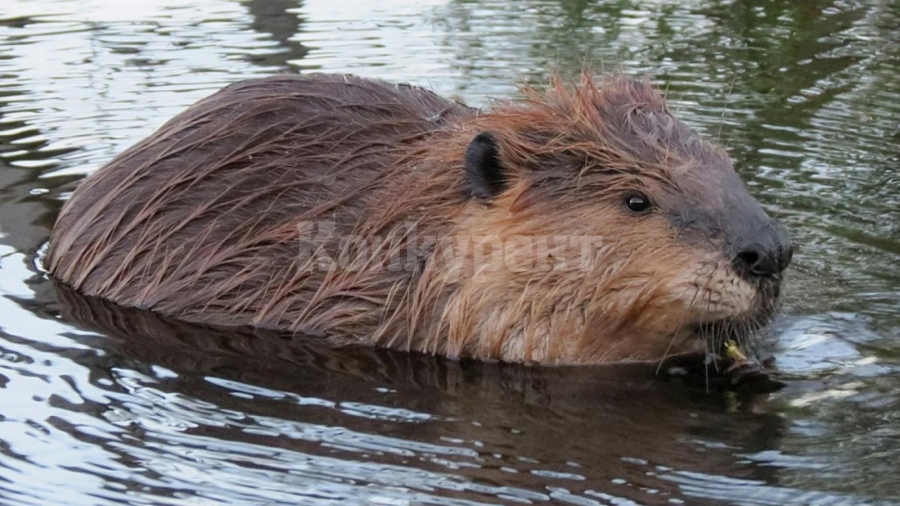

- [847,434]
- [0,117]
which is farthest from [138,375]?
[0,117]

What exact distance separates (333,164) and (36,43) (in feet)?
18.9

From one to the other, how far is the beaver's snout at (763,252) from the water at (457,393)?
19.2 inches

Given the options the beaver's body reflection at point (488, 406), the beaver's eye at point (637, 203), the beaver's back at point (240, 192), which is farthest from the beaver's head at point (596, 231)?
the beaver's back at point (240, 192)

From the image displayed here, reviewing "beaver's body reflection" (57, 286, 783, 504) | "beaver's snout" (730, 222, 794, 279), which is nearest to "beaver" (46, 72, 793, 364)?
"beaver's snout" (730, 222, 794, 279)

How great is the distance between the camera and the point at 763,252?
4320 mm

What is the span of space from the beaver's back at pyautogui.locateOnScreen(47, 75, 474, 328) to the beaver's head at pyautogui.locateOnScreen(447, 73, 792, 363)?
555 mm

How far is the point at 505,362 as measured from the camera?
500 cm

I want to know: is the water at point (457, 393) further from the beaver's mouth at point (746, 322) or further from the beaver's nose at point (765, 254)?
the beaver's nose at point (765, 254)

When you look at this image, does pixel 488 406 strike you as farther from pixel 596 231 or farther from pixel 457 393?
pixel 596 231

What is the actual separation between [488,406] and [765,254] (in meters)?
1.07

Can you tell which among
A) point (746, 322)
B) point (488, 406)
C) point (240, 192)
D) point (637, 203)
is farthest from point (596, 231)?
point (240, 192)

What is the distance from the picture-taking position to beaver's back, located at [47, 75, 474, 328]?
17.4 ft

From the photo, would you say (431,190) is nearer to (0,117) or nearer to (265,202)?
(265,202)

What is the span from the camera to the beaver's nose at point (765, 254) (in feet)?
14.2
